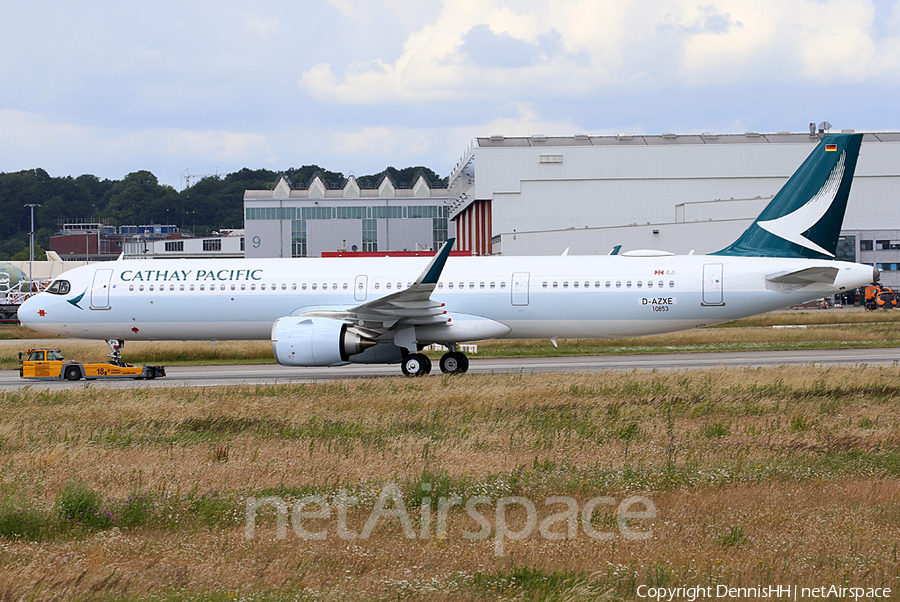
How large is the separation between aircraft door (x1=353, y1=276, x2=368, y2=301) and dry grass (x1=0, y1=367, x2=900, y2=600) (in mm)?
5822

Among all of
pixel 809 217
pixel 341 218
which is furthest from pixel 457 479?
pixel 341 218

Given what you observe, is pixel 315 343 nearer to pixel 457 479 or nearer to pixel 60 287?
pixel 60 287

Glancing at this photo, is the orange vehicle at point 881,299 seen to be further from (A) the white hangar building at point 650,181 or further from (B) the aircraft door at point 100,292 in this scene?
(B) the aircraft door at point 100,292

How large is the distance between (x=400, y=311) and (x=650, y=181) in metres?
51.7

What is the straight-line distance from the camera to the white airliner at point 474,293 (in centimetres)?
2372

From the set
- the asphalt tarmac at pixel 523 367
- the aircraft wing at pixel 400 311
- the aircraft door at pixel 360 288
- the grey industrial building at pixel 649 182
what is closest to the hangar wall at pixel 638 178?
the grey industrial building at pixel 649 182

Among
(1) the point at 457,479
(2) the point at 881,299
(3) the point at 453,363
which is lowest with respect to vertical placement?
(1) the point at 457,479

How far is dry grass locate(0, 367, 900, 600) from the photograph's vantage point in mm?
7227

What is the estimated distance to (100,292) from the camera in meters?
26.8

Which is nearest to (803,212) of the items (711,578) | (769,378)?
(769,378)

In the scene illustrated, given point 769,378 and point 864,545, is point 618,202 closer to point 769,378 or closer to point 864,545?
point 769,378

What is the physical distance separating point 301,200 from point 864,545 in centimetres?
9961

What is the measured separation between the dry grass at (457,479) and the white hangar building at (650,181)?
5094cm

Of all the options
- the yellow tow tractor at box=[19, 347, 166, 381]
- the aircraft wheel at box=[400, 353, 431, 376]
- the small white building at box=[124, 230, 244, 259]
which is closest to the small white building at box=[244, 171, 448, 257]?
the small white building at box=[124, 230, 244, 259]
